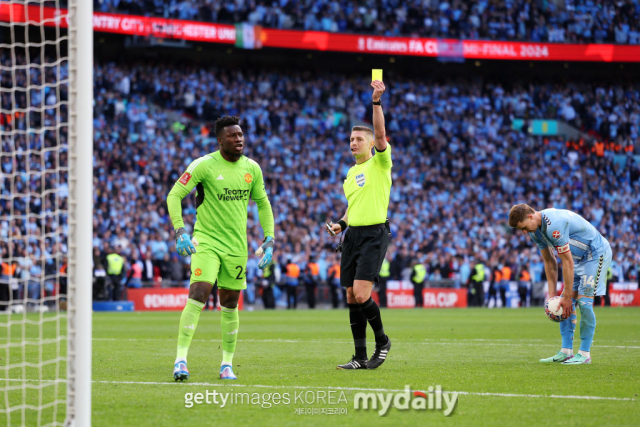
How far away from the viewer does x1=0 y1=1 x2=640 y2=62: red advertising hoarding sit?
33.2 m

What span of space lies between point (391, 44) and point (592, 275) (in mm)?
29249

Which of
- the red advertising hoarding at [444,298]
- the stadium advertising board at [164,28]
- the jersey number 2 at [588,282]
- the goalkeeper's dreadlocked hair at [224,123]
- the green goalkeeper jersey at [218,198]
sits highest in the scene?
the stadium advertising board at [164,28]

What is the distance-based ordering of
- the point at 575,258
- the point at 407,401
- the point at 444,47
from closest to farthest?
1. the point at 407,401
2. the point at 575,258
3. the point at 444,47

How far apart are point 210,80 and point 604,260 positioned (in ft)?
93.8

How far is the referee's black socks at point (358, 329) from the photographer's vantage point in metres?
8.62

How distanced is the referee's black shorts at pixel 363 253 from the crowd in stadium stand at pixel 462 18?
93.9 feet

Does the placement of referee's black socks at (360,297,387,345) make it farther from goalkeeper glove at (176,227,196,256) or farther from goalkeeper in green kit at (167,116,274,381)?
goalkeeper glove at (176,227,196,256)

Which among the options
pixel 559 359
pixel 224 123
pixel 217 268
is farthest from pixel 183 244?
pixel 559 359

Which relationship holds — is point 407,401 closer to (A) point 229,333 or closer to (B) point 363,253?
(A) point 229,333

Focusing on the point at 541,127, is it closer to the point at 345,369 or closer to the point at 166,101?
the point at 166,101

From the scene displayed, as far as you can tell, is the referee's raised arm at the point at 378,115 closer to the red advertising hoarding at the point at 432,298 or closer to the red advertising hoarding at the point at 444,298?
the red advertising hoarding at the point at 432,298

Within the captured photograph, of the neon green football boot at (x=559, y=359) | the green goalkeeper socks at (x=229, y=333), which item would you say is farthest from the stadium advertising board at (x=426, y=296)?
the green goalkeeper socks at (x=229, y=333)

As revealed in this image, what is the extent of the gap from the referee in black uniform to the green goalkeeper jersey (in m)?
1.20

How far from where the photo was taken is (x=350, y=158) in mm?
34844
